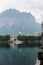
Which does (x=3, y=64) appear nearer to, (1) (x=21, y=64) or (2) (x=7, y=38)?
(1) (x=21, y=64)

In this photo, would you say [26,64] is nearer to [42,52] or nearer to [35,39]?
[42,52]

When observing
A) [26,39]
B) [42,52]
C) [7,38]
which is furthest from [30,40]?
[42,52]

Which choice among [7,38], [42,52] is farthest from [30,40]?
[42,52]

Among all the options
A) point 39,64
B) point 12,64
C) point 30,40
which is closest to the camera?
point 39,64

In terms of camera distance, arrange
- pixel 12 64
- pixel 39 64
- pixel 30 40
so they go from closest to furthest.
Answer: pixel 39 64, pixel 12 64, pixel 30 40

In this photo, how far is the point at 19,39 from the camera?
119m

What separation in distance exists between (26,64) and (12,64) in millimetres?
1570

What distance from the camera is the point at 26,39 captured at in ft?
375

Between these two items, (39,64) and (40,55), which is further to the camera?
(40,55)

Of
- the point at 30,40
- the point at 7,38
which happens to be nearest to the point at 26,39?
the point at 30,40

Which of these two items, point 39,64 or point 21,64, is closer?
point 39,64

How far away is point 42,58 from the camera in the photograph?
2353 cm

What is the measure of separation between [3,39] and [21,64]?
90776 mm

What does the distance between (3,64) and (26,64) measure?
2.57 meters
